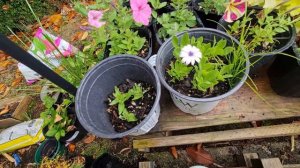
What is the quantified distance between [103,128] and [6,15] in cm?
206

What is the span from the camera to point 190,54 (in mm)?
991

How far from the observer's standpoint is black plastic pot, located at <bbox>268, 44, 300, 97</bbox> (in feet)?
3.72

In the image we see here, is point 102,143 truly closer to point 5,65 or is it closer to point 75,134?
point 75,134

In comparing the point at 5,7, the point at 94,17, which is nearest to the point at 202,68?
the point at 94,17

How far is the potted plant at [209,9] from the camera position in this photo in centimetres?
130

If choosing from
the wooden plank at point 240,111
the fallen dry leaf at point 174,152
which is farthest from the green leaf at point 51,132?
the fallen dry leaf at point 174,152

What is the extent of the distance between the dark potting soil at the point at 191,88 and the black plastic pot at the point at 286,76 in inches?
10.6

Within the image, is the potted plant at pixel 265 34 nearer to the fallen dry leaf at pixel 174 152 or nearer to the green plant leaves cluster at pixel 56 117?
the fallen dry leaf at pixel 174 152

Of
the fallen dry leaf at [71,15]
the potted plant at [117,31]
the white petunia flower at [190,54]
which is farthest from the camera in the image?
the fallen dry leaf at [71,15]

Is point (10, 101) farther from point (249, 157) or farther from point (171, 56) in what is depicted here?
point (249, 157)

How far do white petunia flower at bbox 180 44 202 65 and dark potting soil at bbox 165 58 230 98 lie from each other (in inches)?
6.4

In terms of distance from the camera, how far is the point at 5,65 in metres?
2.41

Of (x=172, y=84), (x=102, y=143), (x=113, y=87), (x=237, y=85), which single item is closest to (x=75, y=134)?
(x=102, y=143)

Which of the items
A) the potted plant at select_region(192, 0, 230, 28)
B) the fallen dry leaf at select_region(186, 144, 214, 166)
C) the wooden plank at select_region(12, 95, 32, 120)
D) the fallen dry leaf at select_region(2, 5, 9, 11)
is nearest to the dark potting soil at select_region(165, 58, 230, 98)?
the potted plant at select_region(192, 0, 230, 28)
